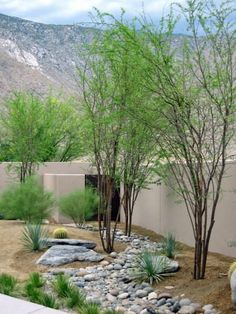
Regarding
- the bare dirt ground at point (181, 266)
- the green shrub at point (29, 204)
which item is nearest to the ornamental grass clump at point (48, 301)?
the bare dirt ground at point (181, 266)

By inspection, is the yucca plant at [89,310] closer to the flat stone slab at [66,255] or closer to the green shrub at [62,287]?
the green shrub at [62,287]

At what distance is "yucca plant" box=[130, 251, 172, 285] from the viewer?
9.44 metres

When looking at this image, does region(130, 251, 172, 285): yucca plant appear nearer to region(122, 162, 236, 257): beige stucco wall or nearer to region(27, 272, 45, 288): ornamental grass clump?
region(27, 272, 45, 288): ornamental grass clump

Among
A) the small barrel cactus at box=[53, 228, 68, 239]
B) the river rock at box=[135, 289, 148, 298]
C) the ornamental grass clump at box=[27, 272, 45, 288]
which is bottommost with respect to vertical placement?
the river rock at box=[135, 289, 148, 298]

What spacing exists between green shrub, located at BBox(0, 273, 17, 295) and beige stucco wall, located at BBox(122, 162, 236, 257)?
359 cm

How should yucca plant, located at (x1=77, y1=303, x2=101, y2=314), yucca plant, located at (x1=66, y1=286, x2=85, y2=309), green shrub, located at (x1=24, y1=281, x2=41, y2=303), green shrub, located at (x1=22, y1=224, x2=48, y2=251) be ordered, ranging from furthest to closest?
green shrub, located at (x1=22, y1=224, x2=48, y2=251)
green shrub, located at (x1=24, y1=281, x2=41, y2=303)
yucca plant, located at (x1=66, y1=286, x2=85, y2=309)
yucca plant, located at (x1=77, y1=303, x2=101, y2=314)

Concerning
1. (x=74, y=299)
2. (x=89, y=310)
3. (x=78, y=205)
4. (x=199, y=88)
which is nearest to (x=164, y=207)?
(x=78, y=205)

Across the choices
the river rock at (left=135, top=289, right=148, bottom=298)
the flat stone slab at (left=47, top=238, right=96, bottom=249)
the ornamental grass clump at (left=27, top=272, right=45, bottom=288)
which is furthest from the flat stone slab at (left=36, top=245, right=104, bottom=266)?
the river rock at (left=135, top=289, right=148, bottom=298)

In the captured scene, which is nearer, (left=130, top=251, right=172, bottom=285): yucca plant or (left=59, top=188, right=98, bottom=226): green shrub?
(left=130, top=251, right=172, bottom=285): yucca plant

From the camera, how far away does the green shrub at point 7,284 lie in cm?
865

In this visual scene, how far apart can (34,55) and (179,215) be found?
4012 cm

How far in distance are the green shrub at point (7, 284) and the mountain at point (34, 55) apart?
35354 millimetres

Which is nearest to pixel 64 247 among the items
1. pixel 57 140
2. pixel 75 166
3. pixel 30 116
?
pixel 30 116

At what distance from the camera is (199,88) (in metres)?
9.06
